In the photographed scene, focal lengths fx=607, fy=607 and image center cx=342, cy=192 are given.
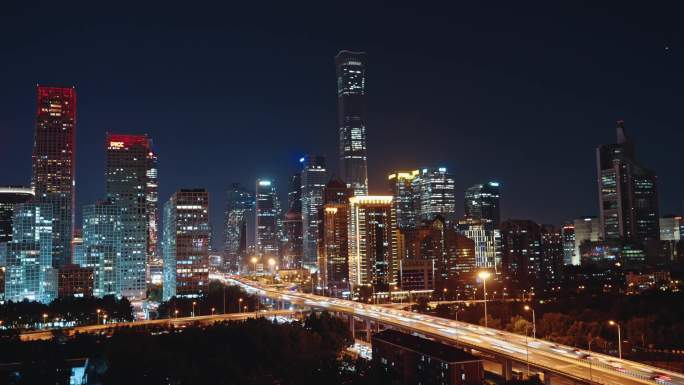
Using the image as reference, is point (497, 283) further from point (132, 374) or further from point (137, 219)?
point (132, 374)

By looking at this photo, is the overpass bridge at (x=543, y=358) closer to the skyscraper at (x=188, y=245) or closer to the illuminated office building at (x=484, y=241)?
the skyscraper at (x=188, y=245)

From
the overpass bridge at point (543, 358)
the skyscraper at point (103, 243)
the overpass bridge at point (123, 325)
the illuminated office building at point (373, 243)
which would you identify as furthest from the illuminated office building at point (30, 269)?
the overpass bridge at point (543, 358)

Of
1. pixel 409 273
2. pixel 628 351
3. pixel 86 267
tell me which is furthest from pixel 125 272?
pixel 628 351

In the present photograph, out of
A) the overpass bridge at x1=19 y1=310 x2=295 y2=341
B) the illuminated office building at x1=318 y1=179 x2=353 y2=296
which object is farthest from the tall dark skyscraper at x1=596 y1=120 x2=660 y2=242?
the overpass bridge at x1=19 y1=310 x2=295 y2=341

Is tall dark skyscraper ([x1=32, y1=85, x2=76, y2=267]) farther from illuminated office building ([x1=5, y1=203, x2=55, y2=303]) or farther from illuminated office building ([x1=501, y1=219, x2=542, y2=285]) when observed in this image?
illuminated office building ([x1=501, y1=219, x2=542, y2=285])

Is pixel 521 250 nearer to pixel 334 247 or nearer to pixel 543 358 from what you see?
pixel 334 247
